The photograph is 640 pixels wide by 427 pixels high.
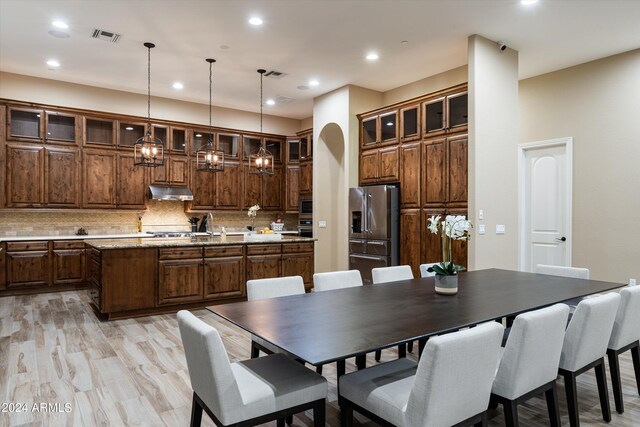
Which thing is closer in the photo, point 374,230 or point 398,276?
point 398,276

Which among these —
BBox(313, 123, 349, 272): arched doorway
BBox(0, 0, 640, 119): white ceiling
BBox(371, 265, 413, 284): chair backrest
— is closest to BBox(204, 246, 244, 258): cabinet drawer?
BBox(313, 123, 349, 272): arched doorway

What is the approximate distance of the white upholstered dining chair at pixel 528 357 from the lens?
1859 millimetres

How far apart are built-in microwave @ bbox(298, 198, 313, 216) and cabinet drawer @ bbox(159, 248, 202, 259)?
3.65 m

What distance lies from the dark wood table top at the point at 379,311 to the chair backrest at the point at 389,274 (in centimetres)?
29

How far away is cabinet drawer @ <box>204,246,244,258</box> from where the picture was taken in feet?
17.2

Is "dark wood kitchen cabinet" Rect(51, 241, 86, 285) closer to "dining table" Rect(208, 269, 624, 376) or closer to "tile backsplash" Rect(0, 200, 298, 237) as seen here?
"tile backsplash" Rect(0, 200, 298, 237)

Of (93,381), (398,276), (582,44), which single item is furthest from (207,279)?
(582,44)

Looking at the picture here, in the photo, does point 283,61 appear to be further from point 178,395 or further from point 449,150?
point 178,395

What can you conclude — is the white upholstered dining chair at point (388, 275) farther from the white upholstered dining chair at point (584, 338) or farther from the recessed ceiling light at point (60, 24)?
the recessed ceiling light at point (60, 24)

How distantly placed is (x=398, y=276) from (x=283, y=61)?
12.2ft

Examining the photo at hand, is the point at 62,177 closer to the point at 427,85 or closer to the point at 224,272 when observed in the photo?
the point at 224,272

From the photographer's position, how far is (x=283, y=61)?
5875 millimetres

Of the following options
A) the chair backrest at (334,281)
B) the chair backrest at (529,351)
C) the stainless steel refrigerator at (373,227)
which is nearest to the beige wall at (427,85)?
the stainless steel refrigerator at (373,227)

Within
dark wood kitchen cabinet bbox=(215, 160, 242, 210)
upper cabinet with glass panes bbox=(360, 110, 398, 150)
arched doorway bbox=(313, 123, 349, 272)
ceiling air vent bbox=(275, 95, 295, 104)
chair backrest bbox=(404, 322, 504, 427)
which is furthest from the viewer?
dark wood kitchen cabinet bbox=(215, 160, 242, 210)
